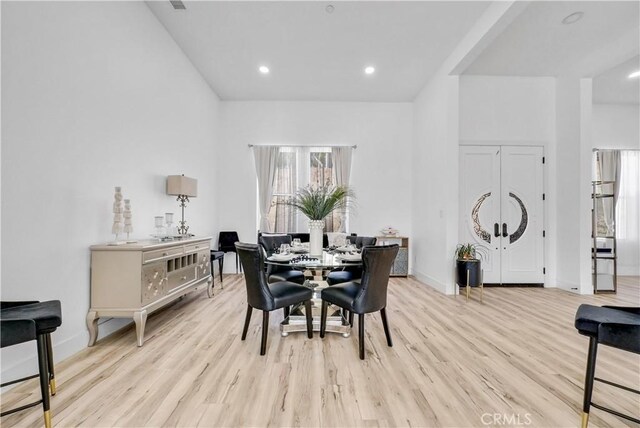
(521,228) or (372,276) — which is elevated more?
(521,228)

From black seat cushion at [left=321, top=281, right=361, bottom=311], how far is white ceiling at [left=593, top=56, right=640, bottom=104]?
18.1 feet

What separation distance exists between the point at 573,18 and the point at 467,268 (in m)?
3.42

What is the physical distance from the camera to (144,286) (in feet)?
8.66

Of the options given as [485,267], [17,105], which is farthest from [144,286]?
[485,267]

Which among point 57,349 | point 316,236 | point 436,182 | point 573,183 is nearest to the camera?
point 57,349

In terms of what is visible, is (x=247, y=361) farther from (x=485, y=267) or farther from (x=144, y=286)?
(x=485, y=267)

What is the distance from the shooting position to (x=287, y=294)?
8.72 feet

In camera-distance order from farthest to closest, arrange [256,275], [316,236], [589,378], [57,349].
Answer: [316,236], [256,275], [57,349], [589,378]

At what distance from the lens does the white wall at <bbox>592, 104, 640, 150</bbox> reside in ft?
19.6

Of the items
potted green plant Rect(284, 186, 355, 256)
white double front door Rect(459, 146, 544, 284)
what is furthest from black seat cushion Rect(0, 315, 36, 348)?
white double front door Rect(459, 146, 544, 284)

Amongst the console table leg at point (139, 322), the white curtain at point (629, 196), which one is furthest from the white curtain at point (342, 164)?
the white curtain at point (629, 196)

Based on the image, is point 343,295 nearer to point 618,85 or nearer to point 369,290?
point 369,290

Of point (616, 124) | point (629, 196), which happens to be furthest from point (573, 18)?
point (629, 196)

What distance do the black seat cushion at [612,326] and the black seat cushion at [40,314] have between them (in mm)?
2735
